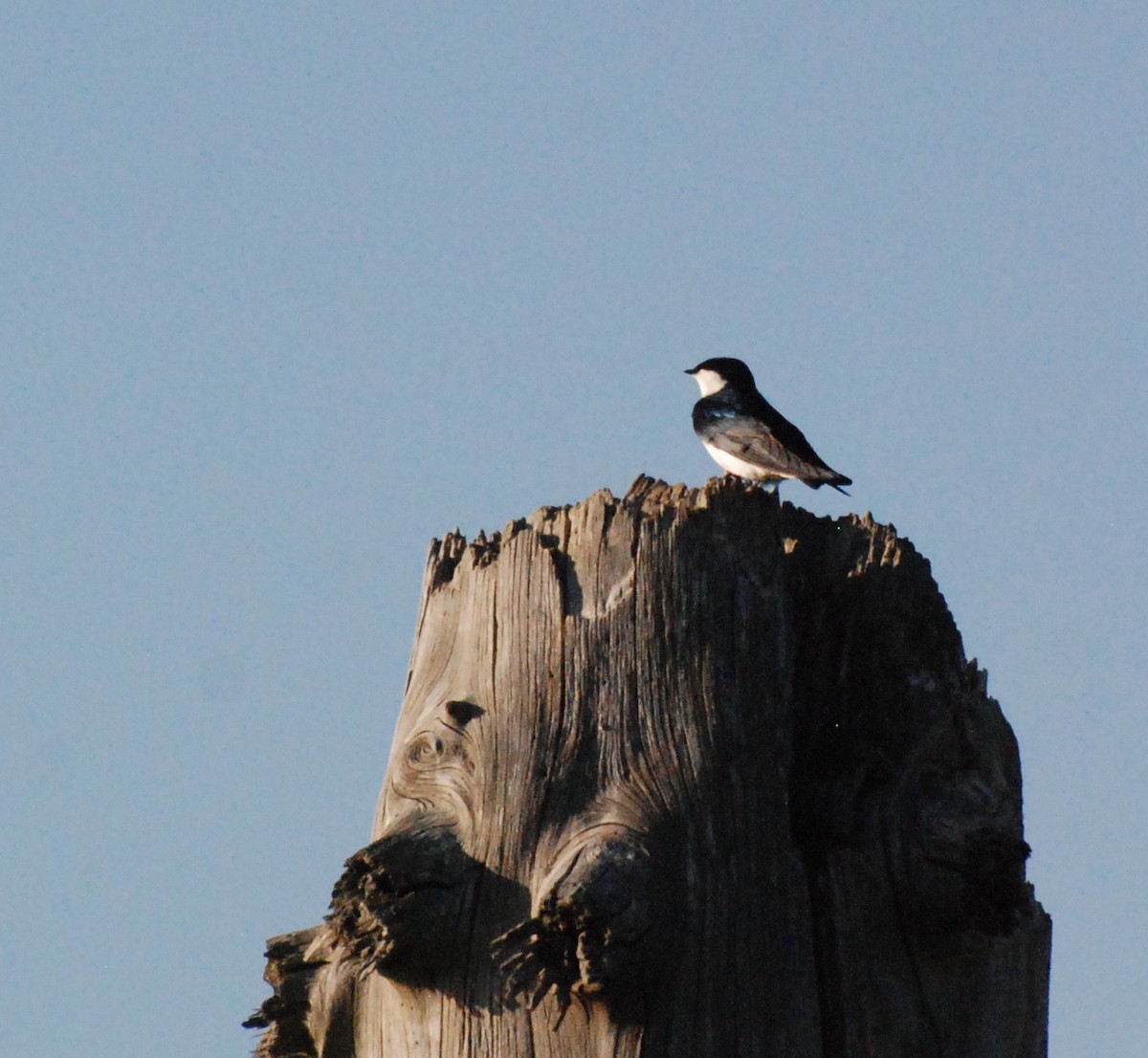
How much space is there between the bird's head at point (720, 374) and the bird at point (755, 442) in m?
1.13

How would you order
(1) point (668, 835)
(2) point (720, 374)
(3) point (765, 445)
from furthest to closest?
(2) point (720, 374) → (3) point (765, 445) → (1) point (668, 835)

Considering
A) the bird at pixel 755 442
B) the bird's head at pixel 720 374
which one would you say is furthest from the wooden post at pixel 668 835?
the bird's head at pixel 720 374

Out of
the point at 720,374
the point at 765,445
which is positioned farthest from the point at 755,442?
the point at 720,374

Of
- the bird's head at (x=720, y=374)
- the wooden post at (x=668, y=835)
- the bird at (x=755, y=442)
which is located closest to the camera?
the wooden post at (x=668, y=835)

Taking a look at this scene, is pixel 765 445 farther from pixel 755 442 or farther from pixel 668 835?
pixel 668 835

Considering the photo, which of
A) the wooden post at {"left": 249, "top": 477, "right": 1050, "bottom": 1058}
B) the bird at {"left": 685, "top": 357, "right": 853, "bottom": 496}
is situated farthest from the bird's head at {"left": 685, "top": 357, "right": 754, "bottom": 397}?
the wooden post at {"left": 249, "top": 477, "right": 1050, "bottom": 1058}

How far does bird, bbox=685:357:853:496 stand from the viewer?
25.6ft

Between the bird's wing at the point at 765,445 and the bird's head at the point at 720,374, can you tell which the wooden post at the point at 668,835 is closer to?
the bird's wing at the point at 765,445

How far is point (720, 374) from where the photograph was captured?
10.6 metres

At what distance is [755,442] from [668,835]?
4.74 m

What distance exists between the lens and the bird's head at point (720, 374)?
1046cm

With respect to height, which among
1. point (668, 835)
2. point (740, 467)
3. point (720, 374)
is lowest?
point (668, 835)

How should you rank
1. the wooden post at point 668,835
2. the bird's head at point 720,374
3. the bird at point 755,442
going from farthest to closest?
the bird's head at point 720,374
the bird at point 755,442
the wooden post at point 668,835

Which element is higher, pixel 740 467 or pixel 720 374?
pixel 720 374
